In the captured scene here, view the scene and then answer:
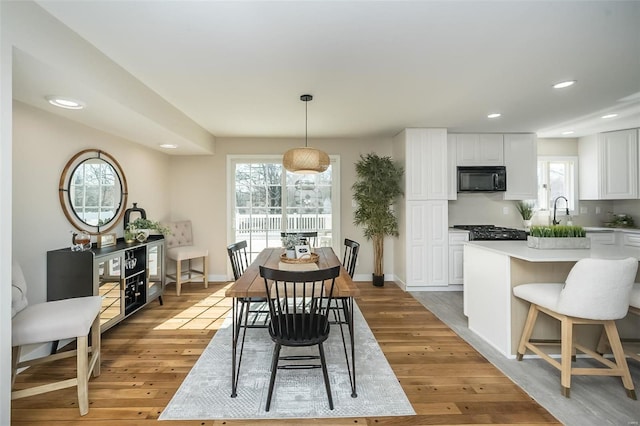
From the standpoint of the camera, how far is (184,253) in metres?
4.11

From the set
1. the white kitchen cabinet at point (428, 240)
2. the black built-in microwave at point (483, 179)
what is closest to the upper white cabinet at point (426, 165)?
the white kitchen cabinet at point (428, 240)

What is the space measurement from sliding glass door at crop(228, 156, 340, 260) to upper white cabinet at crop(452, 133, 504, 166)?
2196 mm

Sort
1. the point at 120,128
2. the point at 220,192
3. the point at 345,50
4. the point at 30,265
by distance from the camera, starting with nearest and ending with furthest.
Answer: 1. the point at 345,50
2. the point at 30,265
3. the point at 120,128
4. the point at 220,192

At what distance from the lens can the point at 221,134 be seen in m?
4.57

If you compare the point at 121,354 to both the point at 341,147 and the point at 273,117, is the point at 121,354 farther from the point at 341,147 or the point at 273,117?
the point at 341,147

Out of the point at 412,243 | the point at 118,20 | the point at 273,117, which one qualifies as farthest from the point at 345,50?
the point at 412,243

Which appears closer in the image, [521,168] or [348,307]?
[348,307]

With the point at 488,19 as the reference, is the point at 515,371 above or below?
below

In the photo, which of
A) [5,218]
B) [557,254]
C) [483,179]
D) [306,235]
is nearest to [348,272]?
→ [306,235]

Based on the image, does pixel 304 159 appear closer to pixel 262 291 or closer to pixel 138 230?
pixel 262 291

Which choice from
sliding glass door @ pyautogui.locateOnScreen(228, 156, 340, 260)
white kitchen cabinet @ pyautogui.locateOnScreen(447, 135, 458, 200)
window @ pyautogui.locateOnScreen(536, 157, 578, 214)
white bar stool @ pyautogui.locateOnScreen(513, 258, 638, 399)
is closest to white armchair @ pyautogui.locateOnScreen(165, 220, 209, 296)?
sliding glass door @ pyautogui.locateOnScreen(228, 156, 340, 260)

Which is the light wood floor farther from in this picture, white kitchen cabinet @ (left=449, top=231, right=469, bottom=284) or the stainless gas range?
the stainless gas range

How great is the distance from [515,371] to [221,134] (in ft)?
15.1

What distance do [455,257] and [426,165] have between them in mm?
1459
